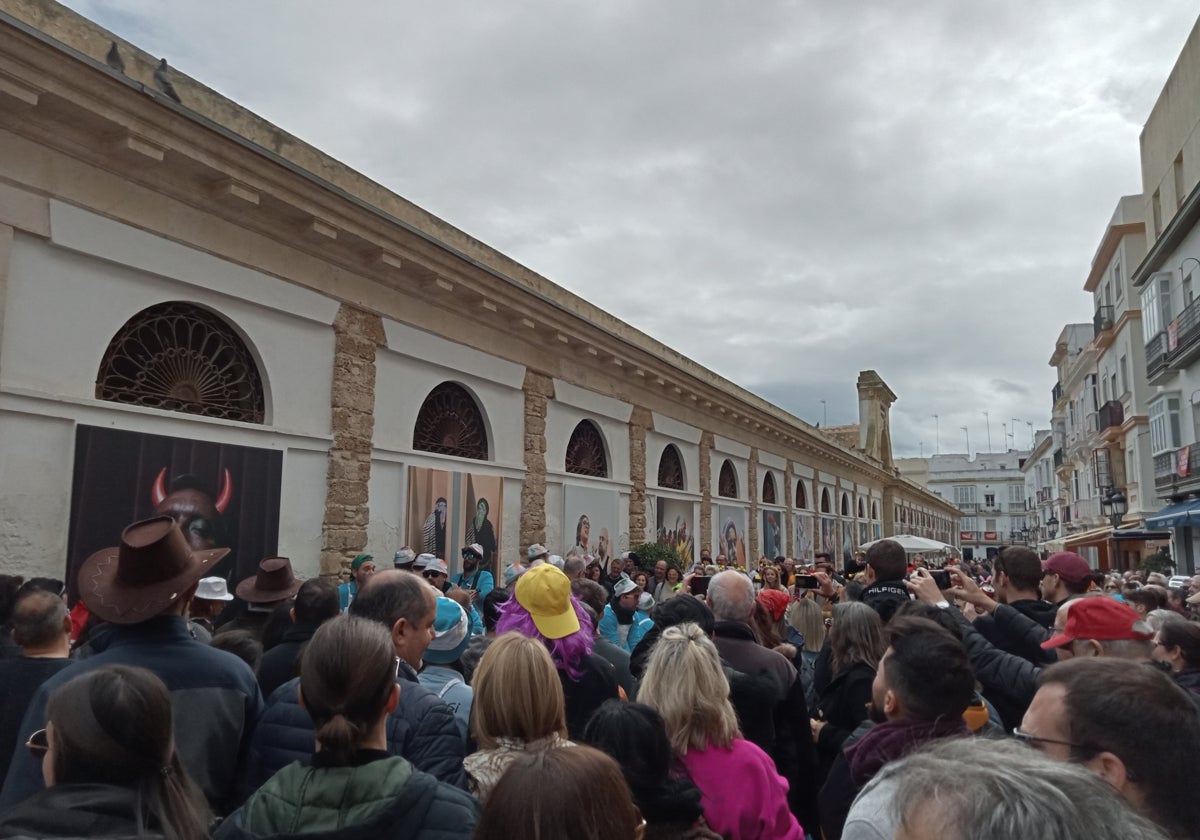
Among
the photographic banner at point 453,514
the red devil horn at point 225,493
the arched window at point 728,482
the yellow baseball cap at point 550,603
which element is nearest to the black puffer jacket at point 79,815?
the yellow baseball cap at point 550,603

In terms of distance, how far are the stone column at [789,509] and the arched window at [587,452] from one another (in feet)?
38.7

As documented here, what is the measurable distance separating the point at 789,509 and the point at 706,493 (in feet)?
23.9

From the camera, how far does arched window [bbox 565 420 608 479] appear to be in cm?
1470

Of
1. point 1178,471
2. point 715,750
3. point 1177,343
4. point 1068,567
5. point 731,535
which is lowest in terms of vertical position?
point 715,750

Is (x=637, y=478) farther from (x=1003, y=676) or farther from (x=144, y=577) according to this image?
(x=144, y=577)

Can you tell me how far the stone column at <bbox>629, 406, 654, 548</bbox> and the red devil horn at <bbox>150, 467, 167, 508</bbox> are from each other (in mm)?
10124

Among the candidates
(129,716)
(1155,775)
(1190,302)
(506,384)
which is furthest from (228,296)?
(1190,302)

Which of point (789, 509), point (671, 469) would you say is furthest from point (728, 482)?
point (789, 509)

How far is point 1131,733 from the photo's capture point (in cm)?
189

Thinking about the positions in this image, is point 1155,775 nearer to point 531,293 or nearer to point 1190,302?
point 531,293

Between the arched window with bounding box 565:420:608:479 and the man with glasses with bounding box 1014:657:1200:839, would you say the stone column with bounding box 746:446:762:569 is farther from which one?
the man with glasses with bounding box 1014:657:1200:839

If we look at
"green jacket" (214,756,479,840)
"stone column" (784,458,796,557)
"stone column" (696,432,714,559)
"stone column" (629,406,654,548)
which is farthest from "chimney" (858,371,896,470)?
"green jacket" (214,756,479,840)

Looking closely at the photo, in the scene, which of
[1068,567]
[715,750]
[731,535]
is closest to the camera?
[715,750]

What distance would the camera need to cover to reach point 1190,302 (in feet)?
65.1
